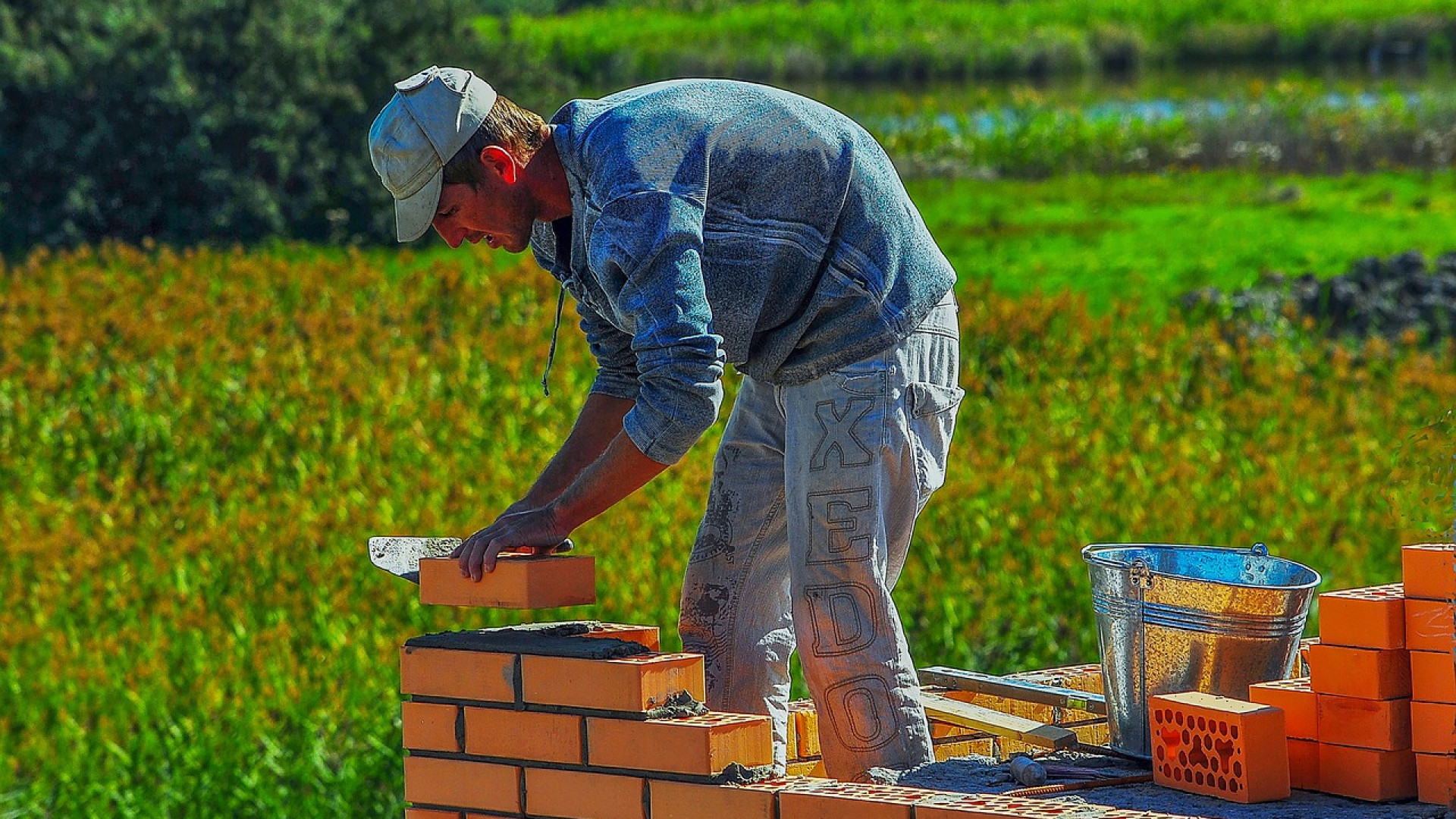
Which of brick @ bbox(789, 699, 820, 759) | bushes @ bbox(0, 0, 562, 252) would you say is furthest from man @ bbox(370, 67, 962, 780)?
bushes @ bbox(0, 0, 562, 252)

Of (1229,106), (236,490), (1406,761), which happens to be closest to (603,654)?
(1406,761)

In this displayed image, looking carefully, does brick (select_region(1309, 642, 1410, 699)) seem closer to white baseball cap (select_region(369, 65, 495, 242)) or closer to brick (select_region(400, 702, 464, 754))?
brick (select_region(400, 702, 464, 754))

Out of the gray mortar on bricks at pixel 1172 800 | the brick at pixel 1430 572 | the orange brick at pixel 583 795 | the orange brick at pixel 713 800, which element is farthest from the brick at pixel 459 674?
the brick at pixel 1430 572

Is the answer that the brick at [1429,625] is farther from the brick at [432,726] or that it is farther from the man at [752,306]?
the brick at [432,726]

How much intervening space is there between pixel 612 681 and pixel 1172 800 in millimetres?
1070

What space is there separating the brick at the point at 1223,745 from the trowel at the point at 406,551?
1158 mm

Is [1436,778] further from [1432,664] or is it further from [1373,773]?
[1432,664]

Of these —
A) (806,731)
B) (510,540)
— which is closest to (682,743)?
(510,540)

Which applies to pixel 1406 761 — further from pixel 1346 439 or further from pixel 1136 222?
pixel 1136 222

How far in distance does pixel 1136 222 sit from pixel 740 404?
32.1 ft

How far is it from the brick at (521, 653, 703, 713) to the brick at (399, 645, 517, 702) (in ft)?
0.15

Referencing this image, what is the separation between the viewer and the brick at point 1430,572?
308cm

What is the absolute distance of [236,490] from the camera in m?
6.78

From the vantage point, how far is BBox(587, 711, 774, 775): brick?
303cm
